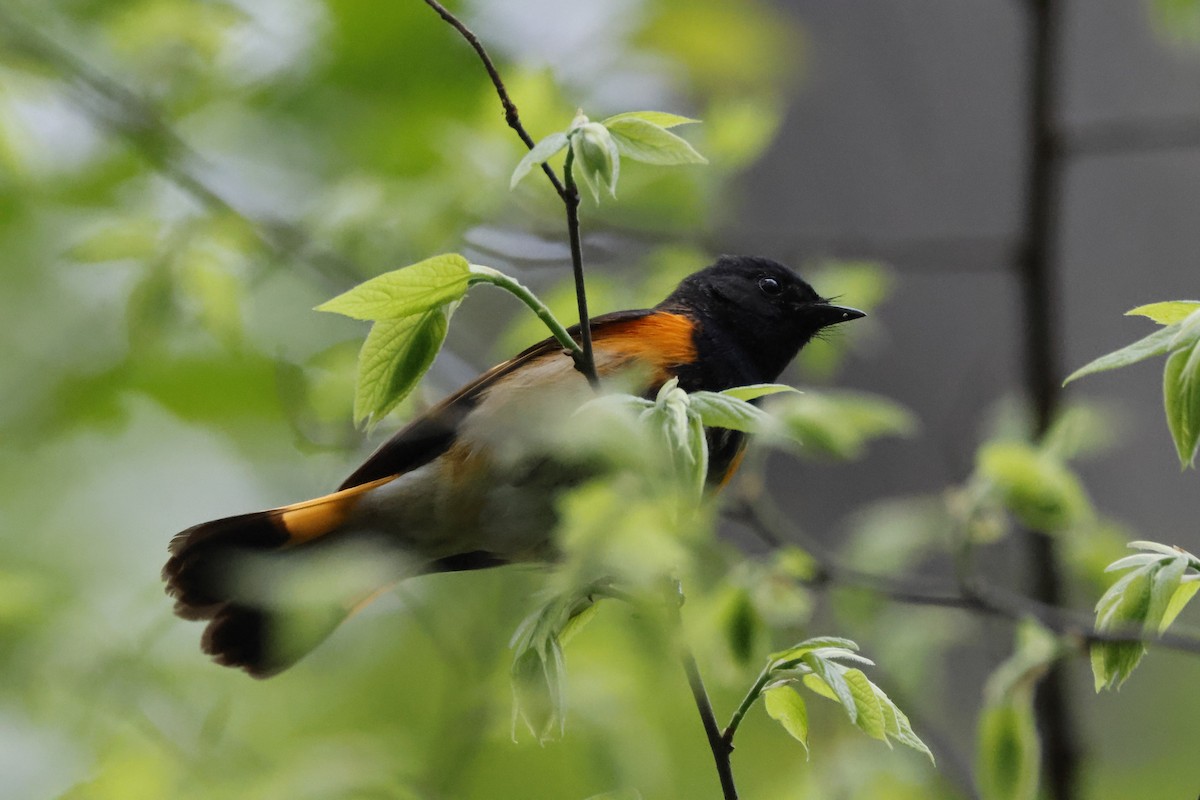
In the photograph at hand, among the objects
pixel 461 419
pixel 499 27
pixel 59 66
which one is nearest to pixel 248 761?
pixel 461 419

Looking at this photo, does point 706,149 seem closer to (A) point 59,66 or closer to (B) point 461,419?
(B) point 461,419

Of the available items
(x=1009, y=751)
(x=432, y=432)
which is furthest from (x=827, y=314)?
(x=1009, y=751)

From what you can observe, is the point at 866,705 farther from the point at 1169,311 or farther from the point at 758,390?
the point at 1169,311

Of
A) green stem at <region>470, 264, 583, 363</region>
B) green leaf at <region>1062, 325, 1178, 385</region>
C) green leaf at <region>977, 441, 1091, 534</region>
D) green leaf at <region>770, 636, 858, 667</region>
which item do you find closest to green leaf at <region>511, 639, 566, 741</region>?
green leaf at <region>770, 636, 858, 667</region>

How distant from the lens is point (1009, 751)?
7.18 ft

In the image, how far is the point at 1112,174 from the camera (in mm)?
6816

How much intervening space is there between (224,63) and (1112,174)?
16.9ft

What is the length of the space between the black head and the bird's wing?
0.13 m

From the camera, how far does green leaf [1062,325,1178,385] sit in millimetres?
1369

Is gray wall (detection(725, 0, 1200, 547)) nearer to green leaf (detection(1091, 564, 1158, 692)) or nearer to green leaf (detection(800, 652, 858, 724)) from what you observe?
green leaf (detection(1091, 564, 1158, 692))

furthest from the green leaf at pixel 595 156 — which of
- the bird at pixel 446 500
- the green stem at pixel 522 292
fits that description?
the bird at pixel 446 500

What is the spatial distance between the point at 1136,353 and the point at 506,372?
1.71 m

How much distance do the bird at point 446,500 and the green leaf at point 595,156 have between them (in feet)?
3.20

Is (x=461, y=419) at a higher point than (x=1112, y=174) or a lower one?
higher
